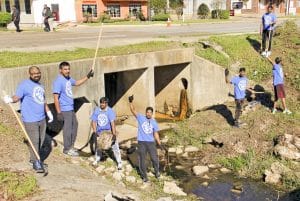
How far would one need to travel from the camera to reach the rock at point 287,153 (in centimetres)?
1241

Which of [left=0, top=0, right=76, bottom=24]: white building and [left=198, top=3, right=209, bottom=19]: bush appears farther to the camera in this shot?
[left=198, top=3, right=209, bottom=19]: bush

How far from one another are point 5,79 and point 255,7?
4684 cm

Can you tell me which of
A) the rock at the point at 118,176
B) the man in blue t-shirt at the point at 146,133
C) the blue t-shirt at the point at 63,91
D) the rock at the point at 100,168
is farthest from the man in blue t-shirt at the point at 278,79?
the blue t-shirt at the point at 63,91

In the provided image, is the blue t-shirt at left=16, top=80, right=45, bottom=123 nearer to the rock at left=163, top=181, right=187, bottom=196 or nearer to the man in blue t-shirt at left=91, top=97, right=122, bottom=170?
the man in blue t-shirt at left=91, top=97, right=122, bottom=170

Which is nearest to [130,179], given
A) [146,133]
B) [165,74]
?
[146,133]

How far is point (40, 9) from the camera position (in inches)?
1495

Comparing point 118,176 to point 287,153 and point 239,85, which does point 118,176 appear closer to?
point 287,153

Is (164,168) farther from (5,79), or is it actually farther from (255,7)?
(255,7)

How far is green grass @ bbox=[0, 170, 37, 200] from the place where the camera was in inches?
297

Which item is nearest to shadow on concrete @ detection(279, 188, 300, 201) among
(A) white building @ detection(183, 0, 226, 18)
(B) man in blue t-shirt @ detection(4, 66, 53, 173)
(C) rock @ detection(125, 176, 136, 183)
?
(C) rock @ detection(125, 176, 136, 183)

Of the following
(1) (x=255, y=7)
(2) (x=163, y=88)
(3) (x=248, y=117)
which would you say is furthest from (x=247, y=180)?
(1) (x=255, y=7)

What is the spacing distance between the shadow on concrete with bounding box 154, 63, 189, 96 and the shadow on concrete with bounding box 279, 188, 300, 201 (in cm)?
950

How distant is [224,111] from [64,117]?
8.50m

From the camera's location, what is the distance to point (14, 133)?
34.5 feet
